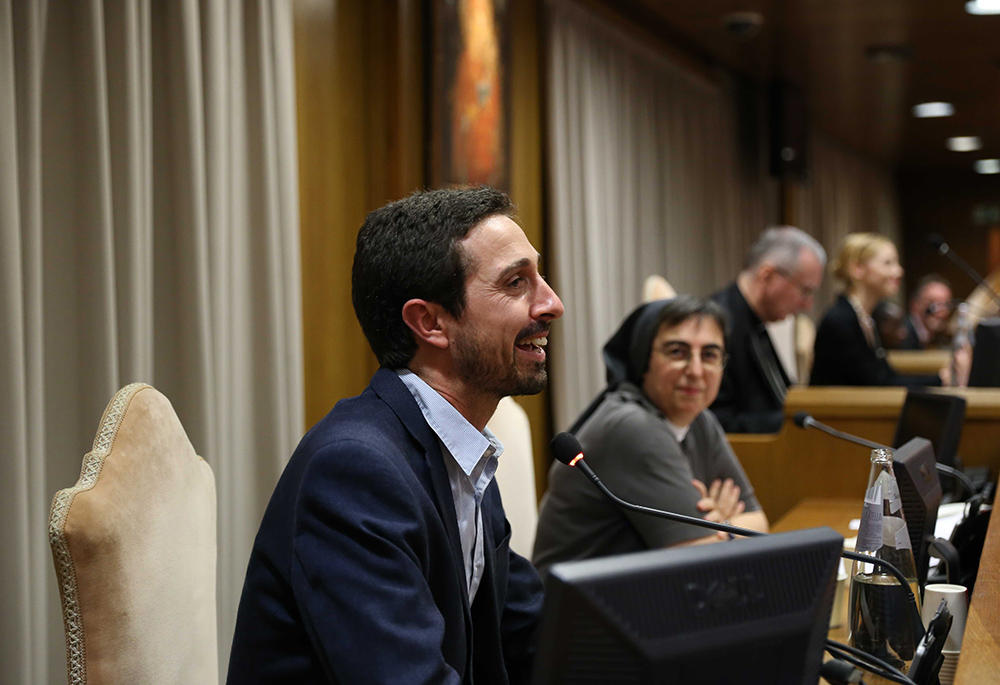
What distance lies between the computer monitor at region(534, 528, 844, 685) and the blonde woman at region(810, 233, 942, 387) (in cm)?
343

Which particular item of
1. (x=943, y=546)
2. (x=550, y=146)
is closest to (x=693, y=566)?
(x=943, y=546)

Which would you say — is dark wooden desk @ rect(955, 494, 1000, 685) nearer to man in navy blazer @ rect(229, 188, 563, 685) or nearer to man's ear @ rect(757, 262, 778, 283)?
man in navy blazer @ rect(229, 188, 563, 685)

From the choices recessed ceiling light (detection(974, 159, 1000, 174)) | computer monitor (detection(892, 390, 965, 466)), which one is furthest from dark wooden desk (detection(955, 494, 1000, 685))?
recessed ceiling light (detection(974, 159, 1000, 174))

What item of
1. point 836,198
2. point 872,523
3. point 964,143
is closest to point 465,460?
point 872,523

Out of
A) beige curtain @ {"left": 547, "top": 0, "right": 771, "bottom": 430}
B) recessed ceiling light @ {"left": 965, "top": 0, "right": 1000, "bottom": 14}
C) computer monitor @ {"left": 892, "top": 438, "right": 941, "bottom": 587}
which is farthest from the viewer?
recessed ceiling light @ {"left": 965, "top": 0, "right": 1000, "bottom": 14}

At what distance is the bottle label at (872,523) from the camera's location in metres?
1.42

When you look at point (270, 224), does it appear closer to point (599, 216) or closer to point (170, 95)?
point (170, 95)

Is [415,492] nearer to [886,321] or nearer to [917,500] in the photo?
[917,500]

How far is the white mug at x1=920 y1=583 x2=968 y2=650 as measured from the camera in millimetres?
1416

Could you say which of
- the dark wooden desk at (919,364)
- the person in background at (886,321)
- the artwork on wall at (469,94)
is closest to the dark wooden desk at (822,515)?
the artwork on wall at (469,94)

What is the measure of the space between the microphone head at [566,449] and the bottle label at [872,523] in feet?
1.38

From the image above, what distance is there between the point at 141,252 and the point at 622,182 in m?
3.37

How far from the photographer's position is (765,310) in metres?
4.03

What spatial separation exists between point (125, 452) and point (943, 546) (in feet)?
4.08
